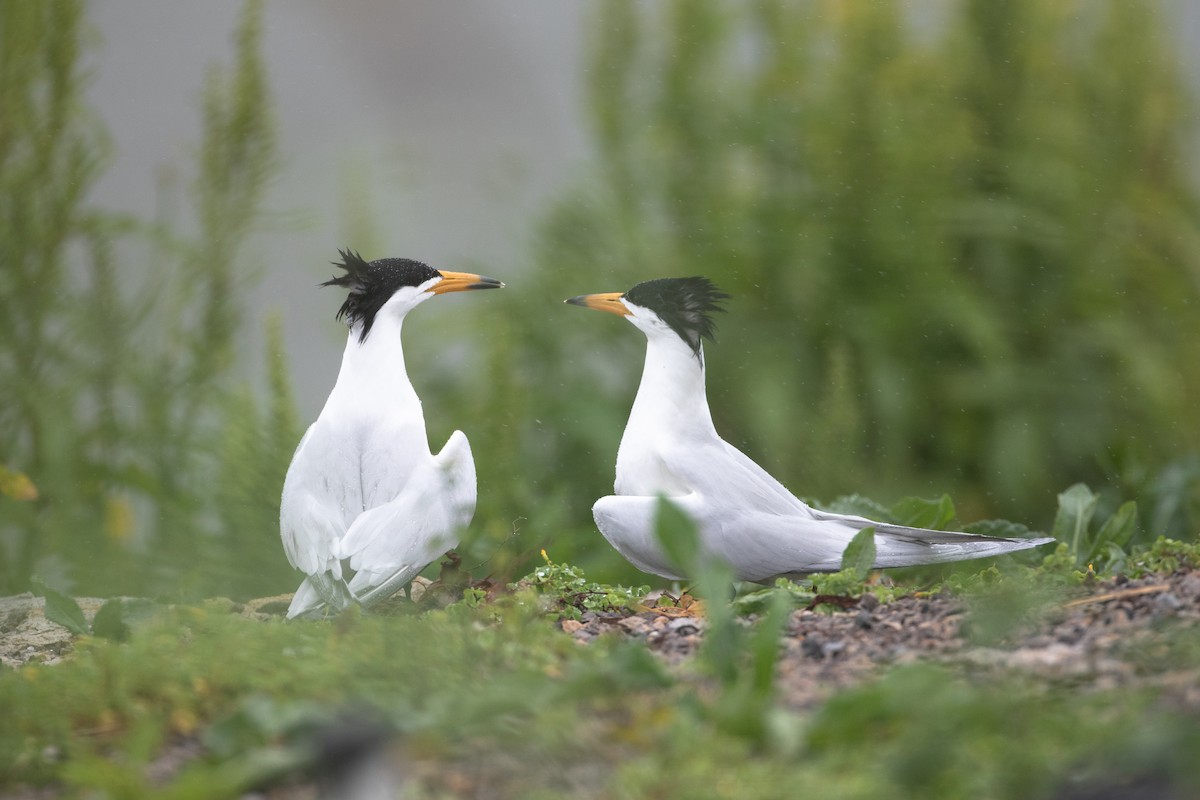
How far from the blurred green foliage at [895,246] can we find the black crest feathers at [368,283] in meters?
0.98

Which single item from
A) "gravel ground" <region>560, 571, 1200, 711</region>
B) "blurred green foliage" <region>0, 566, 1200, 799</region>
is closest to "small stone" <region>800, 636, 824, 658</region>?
"gravel ground" <region>560, 571, 1200, 711</region>

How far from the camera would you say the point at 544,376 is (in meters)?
4.12

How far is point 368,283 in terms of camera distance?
2682 millimetres

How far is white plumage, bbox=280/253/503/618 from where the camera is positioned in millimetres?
2436

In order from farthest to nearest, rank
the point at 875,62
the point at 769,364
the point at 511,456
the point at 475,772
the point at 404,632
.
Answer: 1. the point at 875,62
2. the point at 769,364
3. the point at 511,456
4. the point at 404,632
5. the point at 475,772

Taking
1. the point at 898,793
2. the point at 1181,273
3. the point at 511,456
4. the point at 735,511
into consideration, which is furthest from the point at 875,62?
the point at 898,793

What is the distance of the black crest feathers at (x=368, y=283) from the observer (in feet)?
8.80

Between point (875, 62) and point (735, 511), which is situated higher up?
point (875, 62)

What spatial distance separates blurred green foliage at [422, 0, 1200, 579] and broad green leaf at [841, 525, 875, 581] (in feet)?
4.05

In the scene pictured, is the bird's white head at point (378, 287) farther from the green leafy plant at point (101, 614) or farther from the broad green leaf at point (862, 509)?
the broad green leaf at point (862, 509)

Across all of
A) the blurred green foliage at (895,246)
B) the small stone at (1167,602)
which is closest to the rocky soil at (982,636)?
the small stone at (1167,602)

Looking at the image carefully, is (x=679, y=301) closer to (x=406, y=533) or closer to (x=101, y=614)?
(x=406, y=533)

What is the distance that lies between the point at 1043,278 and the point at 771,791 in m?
3.30

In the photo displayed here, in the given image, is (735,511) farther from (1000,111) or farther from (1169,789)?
(1000,111)
